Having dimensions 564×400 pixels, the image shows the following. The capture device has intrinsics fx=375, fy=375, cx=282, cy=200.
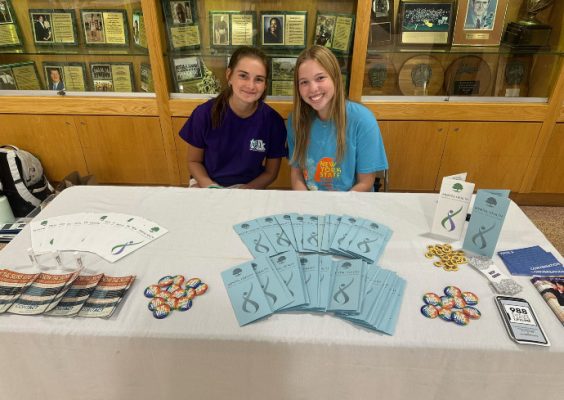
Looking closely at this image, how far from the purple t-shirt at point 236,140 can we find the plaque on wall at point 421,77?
103 centimetres

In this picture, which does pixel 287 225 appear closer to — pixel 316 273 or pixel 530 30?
pixel 316 273

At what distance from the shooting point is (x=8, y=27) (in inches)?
91.7

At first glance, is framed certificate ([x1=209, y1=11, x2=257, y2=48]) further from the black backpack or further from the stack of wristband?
the stack of wristband

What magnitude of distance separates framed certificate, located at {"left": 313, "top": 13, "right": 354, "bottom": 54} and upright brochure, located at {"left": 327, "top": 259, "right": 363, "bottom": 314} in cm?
165

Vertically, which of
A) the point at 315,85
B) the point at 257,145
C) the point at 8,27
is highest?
the point at 8,27

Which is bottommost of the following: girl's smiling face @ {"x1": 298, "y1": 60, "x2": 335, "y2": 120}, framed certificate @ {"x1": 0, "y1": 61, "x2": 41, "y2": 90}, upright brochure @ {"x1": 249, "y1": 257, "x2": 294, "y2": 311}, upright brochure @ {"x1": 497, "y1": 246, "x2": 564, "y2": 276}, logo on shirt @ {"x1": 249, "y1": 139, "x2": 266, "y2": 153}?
upright brochure @ {"x1": 249, "y1": 257, "x2": 294, "y2": 311}

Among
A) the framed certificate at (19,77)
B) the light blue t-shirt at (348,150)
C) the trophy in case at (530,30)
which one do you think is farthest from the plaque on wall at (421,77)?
the framed certificate at (19,77)

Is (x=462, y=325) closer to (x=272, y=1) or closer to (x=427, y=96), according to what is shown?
(x=427, y=96)

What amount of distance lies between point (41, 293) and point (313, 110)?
44.7 inches

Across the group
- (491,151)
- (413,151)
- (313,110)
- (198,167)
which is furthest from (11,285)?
(491,151)

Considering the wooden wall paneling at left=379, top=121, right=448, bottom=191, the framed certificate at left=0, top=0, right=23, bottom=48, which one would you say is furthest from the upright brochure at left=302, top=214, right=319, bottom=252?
the framed certificate at left=0, top=0, right=23, bottom=48

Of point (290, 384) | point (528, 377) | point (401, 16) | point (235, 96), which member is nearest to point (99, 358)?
point (290, 384)

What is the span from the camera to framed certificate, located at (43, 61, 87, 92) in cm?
239

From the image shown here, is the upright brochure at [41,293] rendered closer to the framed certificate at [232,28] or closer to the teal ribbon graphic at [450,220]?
the teal ribbon graphic at [450,220]
